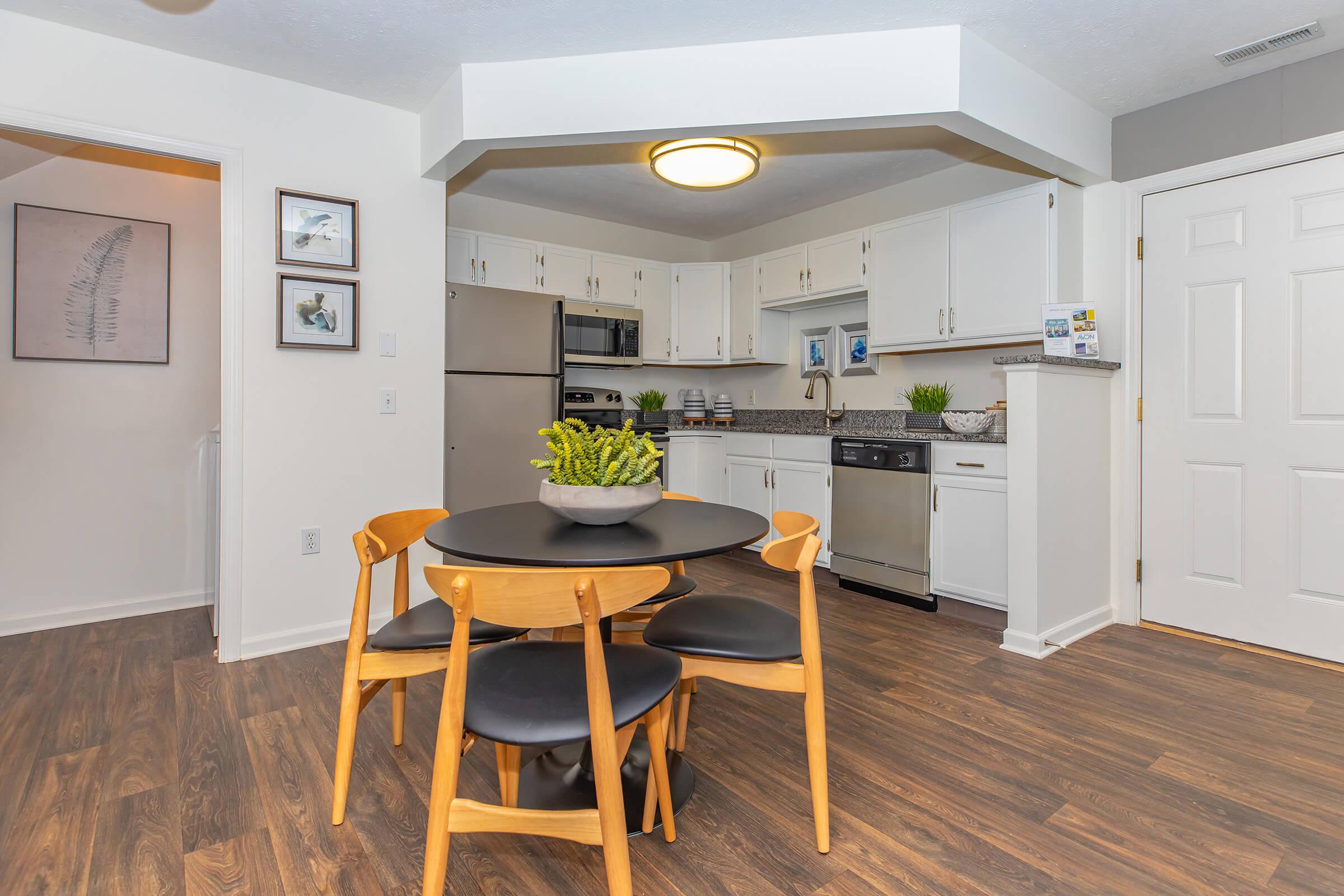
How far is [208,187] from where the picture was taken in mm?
3492

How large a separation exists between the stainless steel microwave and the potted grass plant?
187 centimetres

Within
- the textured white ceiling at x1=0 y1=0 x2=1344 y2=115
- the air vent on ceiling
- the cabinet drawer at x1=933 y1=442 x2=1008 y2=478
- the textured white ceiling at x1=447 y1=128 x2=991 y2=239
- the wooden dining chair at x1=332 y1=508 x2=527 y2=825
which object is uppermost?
the textured white ceiling at x1=447 y1=128 x2=991 y2=239

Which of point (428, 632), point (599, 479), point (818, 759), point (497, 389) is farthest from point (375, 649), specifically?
point (497, 389)

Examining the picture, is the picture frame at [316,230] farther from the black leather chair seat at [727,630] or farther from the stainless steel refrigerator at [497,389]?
the black leather chair seat at [727,630]

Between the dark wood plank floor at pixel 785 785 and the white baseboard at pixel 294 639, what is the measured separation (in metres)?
0.09

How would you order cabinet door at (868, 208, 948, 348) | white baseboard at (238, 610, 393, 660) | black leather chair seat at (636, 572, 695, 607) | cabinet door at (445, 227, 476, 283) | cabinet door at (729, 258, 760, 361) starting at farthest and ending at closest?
cabinet door at (729, 258, 760, 361)
cabinet door at (445, 227, 476, 283)
cabinet door at (868, 208, 948, 348)
white baseboard at (238, 610, 393, 660)
black leather chair seat at (636, 572, 695, 607)

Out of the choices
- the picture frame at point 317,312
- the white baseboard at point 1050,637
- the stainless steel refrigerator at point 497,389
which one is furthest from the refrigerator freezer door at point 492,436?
the white baseboard at point 1050,637

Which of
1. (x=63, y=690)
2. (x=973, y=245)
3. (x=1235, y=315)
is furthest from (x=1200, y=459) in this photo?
(x=63, y=690)

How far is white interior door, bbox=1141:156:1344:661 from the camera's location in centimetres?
268

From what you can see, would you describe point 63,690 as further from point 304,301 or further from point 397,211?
point 397,211

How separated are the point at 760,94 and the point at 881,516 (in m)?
2.17

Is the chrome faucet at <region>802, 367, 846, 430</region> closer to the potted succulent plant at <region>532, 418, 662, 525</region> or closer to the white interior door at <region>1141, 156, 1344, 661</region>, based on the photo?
the white interior door at <region>1141, 156, 1344, 661</region>

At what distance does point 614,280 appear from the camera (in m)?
4.71

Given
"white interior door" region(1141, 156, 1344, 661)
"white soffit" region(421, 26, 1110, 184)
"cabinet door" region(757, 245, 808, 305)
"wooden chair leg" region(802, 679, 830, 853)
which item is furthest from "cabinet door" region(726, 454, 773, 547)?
"wooden chair leg" region(802, 679, 830, 853)
